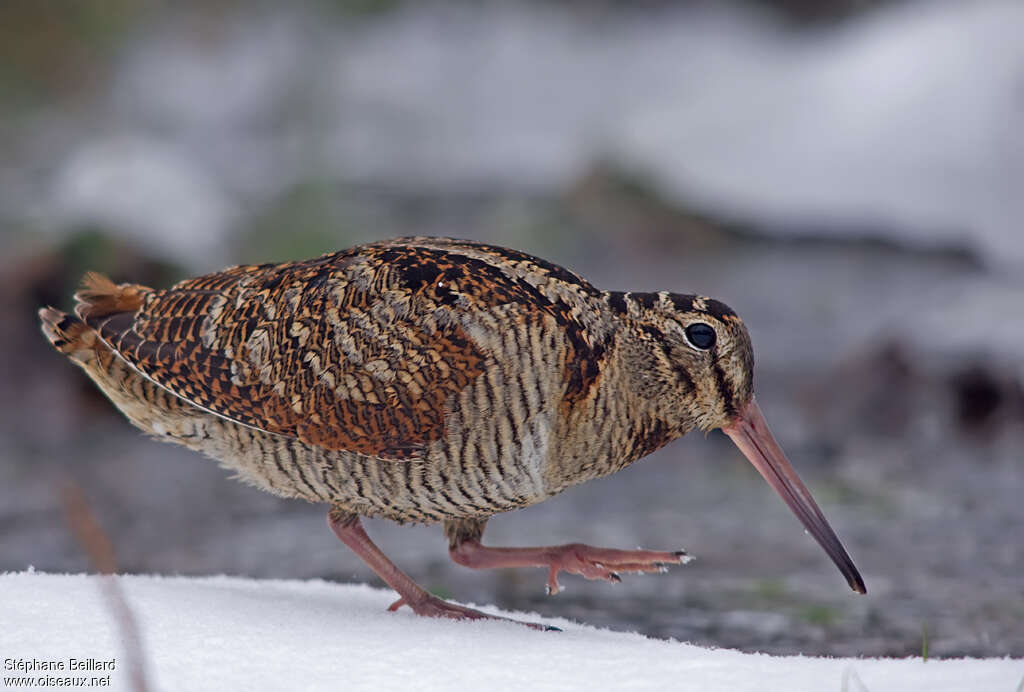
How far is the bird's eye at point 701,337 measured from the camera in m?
2.98

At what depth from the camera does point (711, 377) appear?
9.85 feet

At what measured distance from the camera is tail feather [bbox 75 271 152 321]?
325cm

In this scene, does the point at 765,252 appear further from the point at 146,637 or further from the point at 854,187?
the point at 146,637

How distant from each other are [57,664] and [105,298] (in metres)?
1.32

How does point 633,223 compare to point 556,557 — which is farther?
point 633,223

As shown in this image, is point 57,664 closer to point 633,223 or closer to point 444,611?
point 444,611

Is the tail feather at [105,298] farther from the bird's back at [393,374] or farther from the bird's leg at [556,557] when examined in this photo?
the bird's leg at [556,557]

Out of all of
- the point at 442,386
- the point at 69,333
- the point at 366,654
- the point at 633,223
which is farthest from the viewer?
the point at 633,223

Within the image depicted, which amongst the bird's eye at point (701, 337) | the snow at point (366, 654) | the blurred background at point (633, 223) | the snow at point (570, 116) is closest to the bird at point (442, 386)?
the bird's eye at point (701, 337)

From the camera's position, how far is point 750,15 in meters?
9.52

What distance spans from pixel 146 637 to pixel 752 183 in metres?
6.68

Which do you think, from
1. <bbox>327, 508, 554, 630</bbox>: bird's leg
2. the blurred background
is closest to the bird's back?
<bbox>327, 508, 554, 630</bbox>: bird's leg

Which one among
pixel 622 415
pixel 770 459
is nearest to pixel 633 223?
pixel 770 459

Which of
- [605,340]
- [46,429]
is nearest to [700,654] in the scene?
[605,340]
